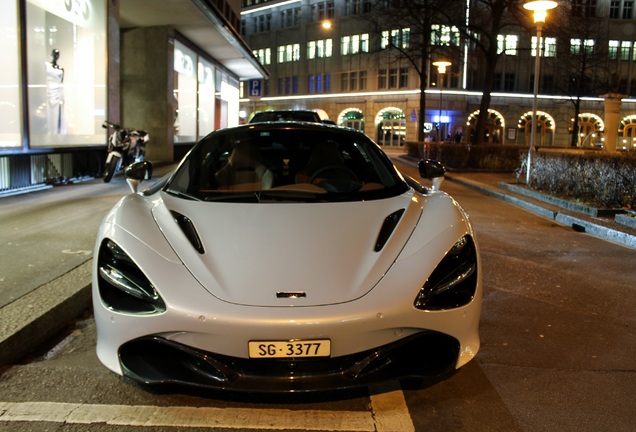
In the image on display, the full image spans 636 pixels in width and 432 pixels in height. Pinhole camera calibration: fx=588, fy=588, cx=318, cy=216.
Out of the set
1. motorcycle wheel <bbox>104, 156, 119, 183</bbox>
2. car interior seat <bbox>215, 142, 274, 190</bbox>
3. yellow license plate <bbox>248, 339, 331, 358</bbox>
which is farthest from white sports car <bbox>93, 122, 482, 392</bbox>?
motorcycle wheel <bbox>104, 156, 119, 183</bbox>

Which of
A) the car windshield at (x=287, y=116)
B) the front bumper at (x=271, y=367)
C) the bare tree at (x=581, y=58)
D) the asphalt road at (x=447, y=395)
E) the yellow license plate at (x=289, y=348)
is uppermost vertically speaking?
the bare tree at (x=581, y=58)

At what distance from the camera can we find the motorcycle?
1385 centimetres

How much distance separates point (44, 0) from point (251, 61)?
19.2 metres

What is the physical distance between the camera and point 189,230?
3.36 m

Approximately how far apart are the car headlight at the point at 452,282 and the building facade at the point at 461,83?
51218 mm

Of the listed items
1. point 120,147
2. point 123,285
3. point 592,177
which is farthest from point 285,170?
point 120,147

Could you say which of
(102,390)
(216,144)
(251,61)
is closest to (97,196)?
(216,144)

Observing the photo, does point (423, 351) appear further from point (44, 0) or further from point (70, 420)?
point (44, 0)

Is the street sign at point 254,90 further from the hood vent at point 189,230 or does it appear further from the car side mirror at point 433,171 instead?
the hood vent at point 189,230

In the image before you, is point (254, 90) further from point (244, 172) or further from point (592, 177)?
point (244, 172)

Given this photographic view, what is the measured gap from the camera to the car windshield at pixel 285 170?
158 inches

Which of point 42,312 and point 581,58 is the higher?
point 581,58

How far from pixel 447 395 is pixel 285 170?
95.8 inches

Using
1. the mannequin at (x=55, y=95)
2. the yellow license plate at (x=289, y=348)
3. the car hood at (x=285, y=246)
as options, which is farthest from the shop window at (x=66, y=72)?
the yellow license plate at (x=289, y=348)
